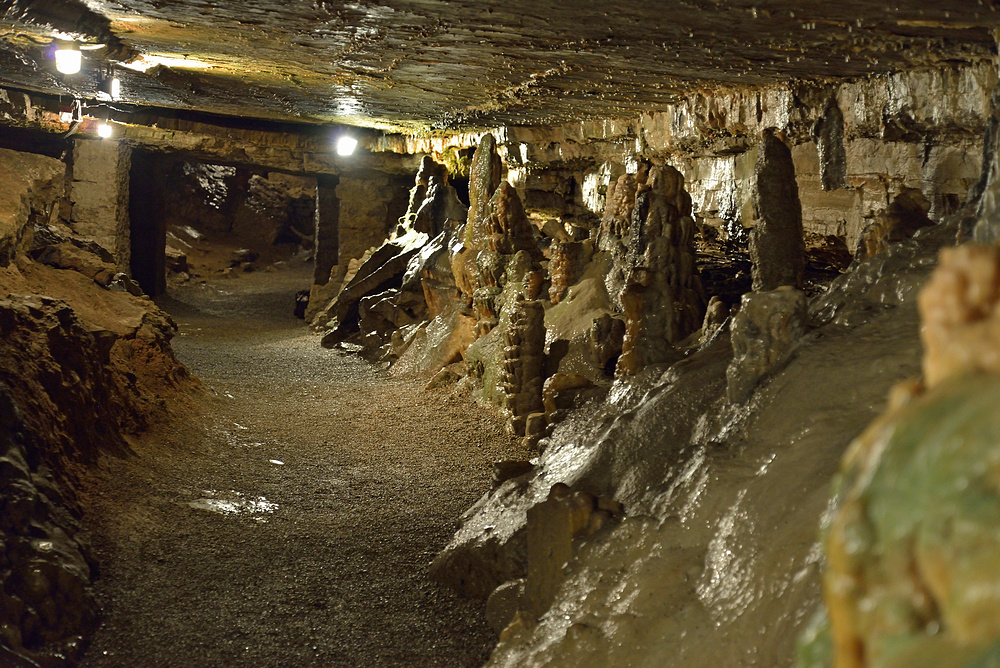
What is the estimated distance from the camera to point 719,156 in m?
7.99

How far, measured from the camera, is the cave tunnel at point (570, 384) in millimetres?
2498

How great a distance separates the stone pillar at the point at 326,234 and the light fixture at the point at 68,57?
946 centimetres

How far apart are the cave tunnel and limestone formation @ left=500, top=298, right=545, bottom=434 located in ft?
0.12

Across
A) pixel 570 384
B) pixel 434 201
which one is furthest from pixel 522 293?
pixel 434 201

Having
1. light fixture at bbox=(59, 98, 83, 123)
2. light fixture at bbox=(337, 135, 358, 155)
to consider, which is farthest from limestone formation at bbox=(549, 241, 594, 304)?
light fixture at bbox=(59, 98, 83, 123)

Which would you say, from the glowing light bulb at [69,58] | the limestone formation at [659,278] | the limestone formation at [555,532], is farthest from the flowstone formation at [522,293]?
the glowing light bulb at [69,58]

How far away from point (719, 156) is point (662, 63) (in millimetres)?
2322

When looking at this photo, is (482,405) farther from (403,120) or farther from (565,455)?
(403,120)

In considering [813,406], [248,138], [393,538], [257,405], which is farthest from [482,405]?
[248,138]

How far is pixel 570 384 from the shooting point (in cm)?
727

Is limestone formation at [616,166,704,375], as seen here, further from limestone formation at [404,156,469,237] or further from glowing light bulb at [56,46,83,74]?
limestone formation at [404,156,469,237]

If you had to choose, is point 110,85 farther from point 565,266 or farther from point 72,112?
point 565,266

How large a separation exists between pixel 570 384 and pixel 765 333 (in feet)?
10.6

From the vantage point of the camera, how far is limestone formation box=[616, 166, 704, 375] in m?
6.50
